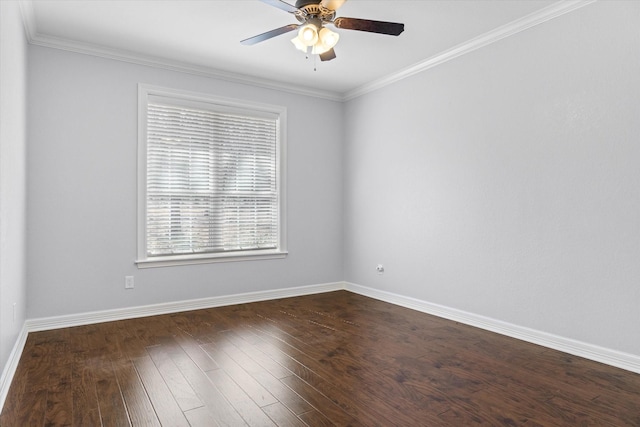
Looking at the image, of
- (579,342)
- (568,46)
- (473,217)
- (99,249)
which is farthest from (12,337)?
(568,46)

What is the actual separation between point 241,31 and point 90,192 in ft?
6.75

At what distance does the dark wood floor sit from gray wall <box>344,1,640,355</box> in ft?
1.34

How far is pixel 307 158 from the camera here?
16.5 feet

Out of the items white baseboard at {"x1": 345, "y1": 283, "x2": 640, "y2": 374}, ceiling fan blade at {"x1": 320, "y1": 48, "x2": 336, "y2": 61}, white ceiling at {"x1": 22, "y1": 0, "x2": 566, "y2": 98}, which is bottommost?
white baseboard at {"x1": 345, "y1": 283, "x2": 640, "y2": 374}

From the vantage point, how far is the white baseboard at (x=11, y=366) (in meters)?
2.18

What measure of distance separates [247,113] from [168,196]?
1.33 meters

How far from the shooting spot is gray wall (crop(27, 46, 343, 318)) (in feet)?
11.4

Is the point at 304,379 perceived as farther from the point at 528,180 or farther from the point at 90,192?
the point at 90,192

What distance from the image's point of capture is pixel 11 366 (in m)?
2.50

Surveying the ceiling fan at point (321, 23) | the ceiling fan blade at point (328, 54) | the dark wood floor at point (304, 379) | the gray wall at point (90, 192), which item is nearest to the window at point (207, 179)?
the gray wall at point (90, 192)

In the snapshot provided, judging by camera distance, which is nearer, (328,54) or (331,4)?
(331,4)

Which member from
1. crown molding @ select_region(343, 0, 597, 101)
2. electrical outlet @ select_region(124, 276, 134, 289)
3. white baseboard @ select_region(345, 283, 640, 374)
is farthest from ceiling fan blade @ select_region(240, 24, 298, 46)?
white baseboard @ select_region(345, 283, 640, 374)

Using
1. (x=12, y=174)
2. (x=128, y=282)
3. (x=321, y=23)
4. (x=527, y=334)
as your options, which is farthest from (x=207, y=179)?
(x=527, y=334)

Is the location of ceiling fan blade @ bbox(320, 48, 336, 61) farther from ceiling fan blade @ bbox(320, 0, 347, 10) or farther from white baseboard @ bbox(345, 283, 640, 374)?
white baseboard @ bbox(345, 283, 640, 374)
